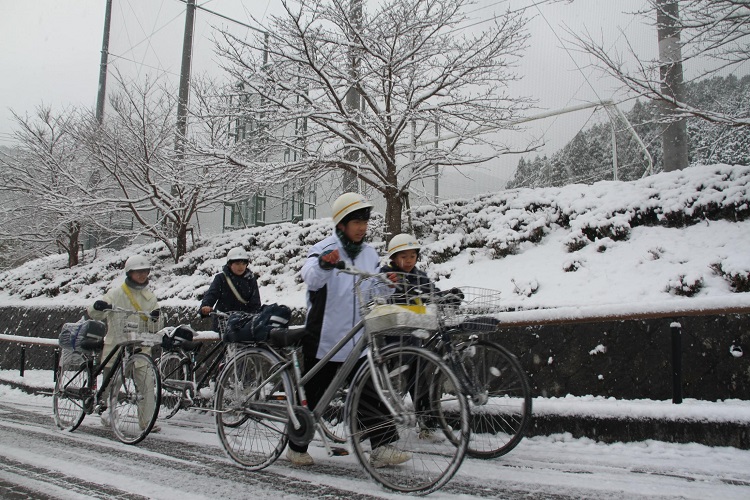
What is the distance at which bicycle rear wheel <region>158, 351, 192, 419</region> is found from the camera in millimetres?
6508

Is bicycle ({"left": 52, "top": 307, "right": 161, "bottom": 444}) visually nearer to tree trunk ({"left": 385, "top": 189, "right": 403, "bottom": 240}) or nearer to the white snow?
the white snow

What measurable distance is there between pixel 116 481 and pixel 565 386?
465cm

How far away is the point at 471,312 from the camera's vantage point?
12.4ft

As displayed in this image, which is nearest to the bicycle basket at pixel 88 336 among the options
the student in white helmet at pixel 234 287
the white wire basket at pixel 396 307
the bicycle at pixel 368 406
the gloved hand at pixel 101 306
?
the gloved hand at pixel 101 306

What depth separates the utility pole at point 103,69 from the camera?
20.2 metres

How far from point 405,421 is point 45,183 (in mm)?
19804

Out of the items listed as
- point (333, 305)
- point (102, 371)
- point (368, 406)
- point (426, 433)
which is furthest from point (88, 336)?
point (426, 433)

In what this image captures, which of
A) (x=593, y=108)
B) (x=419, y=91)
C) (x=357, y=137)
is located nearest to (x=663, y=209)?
(x=593, y=108)

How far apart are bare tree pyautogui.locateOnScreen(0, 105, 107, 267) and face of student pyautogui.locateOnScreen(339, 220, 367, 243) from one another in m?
15.5

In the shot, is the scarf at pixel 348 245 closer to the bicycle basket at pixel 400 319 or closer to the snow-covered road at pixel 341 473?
the bicycle basket at pixel 400 319

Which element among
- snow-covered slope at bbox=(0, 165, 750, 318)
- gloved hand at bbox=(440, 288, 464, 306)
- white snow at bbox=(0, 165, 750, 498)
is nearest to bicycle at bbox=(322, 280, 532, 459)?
gloved hand at bbox=(440, 288, 464, 306)

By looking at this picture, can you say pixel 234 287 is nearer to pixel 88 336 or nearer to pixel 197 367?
pixel 197 367

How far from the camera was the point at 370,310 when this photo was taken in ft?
11.6

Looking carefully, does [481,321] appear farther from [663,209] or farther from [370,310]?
[663,209]
